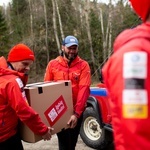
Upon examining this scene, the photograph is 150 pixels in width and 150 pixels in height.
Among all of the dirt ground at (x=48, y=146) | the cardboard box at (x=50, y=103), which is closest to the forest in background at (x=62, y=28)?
the dirt ground at (x=48, y=146)

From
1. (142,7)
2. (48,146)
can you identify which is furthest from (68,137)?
(142,7)

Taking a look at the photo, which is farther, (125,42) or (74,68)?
(74,68)

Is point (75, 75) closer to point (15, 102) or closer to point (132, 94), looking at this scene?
point (15, 102)

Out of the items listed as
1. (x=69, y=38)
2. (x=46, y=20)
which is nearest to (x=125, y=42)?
(x=69, y=38)

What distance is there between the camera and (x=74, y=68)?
3.93 meters

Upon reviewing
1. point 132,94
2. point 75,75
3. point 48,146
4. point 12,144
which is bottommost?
point 48,146

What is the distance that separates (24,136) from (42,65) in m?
30.9

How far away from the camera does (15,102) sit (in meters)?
2.76

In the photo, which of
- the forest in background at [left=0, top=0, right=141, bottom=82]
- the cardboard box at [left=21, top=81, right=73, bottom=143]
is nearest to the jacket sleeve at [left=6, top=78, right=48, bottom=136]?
the cardboard box at [left=21, top=81, right=73, bottom=143]

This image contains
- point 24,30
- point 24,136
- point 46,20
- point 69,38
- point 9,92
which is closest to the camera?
point 9,92

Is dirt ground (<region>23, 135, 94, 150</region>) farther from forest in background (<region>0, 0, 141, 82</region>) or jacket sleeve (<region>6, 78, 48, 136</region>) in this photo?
forest in background (<region>0, 0, 141, 82</region>)

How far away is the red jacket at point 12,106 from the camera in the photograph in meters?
2.75

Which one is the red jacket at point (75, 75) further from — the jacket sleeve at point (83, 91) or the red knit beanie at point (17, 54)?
the red knit beanie at point (17, 54)

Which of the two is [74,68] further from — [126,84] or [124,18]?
[124,18]
